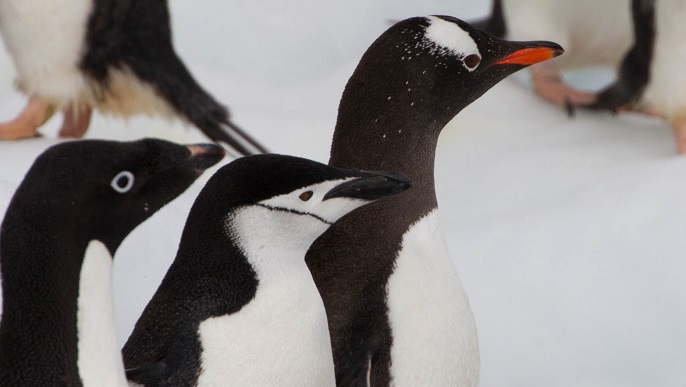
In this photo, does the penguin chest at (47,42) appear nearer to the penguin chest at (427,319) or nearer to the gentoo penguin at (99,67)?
the gentoo penguin at (99,67)

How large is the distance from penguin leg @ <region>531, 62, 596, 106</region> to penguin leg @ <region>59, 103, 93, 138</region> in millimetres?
729

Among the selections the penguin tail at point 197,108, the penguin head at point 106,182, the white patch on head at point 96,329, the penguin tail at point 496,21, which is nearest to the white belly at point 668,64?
the penguin tail at point 496,21

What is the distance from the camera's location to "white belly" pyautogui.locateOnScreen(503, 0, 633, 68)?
2043 mm

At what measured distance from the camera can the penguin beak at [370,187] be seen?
0.98 meters

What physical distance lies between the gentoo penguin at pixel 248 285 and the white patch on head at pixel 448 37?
0.19 meters

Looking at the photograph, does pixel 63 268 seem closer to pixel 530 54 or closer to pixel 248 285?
pixel 248 285

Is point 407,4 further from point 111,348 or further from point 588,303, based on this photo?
point 111,348

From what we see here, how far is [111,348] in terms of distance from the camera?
86 centimetres

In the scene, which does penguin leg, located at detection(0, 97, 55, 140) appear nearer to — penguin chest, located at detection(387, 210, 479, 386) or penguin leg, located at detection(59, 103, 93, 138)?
penguin leg, located at detection(59, 103, 93, 138)

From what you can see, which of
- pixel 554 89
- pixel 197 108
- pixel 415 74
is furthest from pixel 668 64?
pixel 415 74

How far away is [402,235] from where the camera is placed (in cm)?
113

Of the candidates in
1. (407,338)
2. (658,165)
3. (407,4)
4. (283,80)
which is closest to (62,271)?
(407,338)

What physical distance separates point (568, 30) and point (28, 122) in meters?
0.91

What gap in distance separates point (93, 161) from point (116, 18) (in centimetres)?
94
